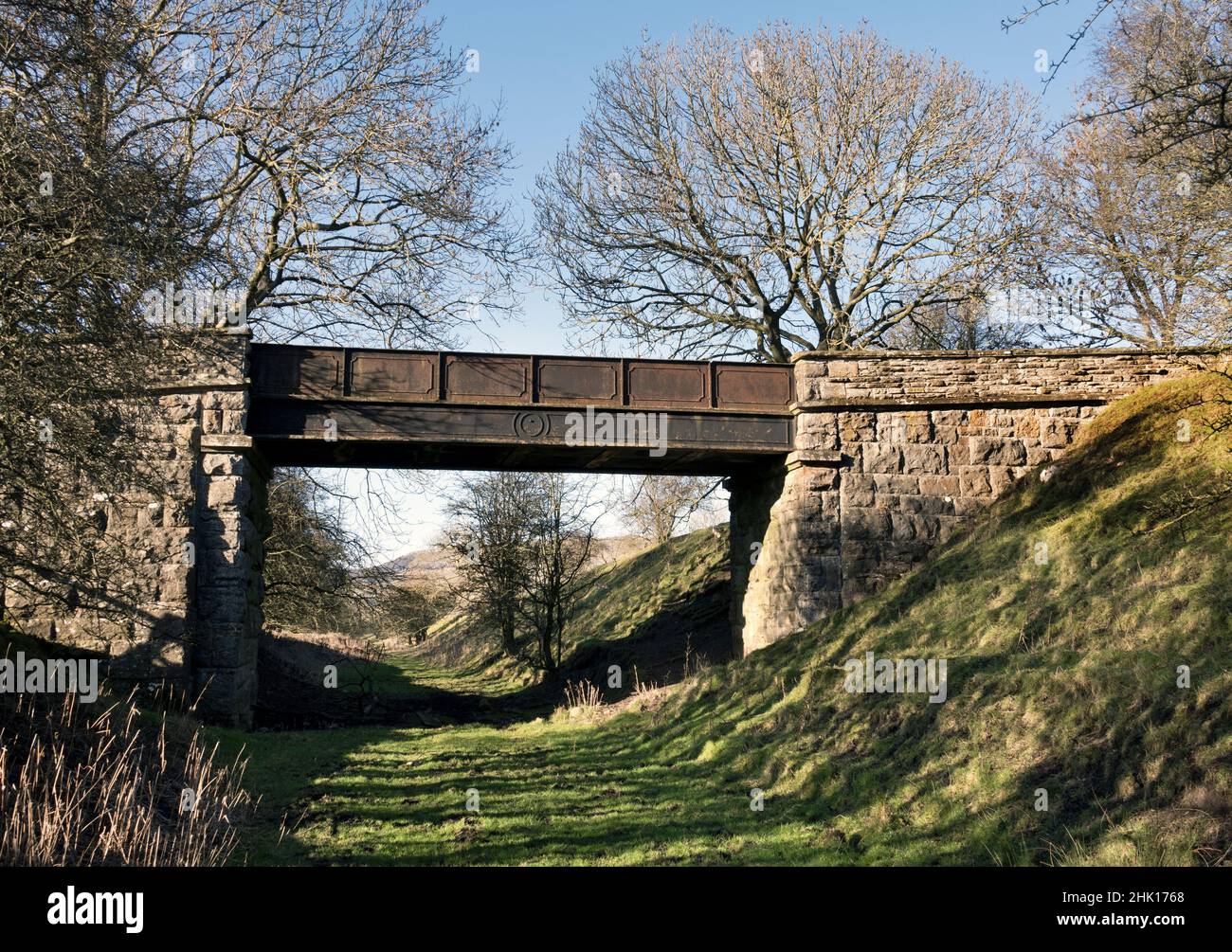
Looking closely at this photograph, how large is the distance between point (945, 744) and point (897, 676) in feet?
7.72

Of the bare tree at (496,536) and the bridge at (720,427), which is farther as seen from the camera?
the bare tree at (496,536)

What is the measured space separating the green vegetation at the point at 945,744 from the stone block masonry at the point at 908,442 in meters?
0.88

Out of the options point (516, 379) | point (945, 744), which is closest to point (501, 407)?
point (516, 379)

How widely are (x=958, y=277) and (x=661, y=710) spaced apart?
41.1 ft

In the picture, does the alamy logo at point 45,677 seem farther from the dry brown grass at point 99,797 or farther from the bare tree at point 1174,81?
the bare tree at point 1174,81

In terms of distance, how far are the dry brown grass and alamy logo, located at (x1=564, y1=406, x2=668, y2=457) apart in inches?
276

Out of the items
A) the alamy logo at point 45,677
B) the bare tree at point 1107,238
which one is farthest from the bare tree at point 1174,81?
the alamy logo at point 45,677

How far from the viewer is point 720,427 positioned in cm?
1545

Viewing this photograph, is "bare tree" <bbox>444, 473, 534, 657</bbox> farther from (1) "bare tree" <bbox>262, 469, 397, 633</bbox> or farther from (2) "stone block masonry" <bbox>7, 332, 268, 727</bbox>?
(2) "stone block masonry" <bbox>7, 332, 268, 727</bbox>

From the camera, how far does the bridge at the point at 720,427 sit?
46.4 feet

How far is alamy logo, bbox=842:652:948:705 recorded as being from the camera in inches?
383

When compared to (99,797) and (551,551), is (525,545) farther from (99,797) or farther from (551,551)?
(99,797)
